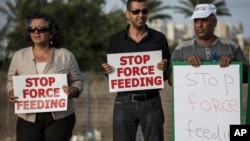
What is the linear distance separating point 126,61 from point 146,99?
0.41m

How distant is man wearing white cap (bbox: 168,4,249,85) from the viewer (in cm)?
547

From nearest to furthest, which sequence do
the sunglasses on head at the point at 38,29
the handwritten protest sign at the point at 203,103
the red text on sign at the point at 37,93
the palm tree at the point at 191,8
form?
the handwritten protest sign at the point at 203,103
the sunglasses on head at the point at 38,29
the red text on sign at the point at 37,93
the palm tree at the point at 191,8

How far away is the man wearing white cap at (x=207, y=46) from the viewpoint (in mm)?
5469

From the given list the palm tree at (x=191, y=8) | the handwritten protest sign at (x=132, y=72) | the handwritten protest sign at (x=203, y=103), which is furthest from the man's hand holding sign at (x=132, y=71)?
the palm tree at (x=191, y=8)

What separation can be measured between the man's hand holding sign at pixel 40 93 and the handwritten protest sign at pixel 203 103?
102cm

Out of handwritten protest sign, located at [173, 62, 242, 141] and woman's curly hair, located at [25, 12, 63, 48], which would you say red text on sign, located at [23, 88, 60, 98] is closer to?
woman's curly hair, located at [25, 12, 63, 48]

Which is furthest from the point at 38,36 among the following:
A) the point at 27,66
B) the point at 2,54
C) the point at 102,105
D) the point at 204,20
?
the point at 2,54

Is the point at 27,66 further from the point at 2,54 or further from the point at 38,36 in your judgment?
the point at 2,54

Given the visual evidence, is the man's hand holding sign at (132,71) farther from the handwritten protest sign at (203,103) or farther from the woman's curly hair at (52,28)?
the woman's curly hair at (52,28)

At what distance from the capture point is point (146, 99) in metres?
5.64

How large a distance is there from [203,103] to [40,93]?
5.10ft

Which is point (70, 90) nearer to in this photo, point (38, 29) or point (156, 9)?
point (38, 29)

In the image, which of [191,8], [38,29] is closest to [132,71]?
[38,29]

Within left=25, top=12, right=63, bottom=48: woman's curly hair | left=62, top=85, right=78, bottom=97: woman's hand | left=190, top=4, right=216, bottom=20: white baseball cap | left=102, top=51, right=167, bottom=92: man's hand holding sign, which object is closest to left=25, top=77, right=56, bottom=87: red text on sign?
left=62, top=85, right=78, bottom=97: woman's hand
